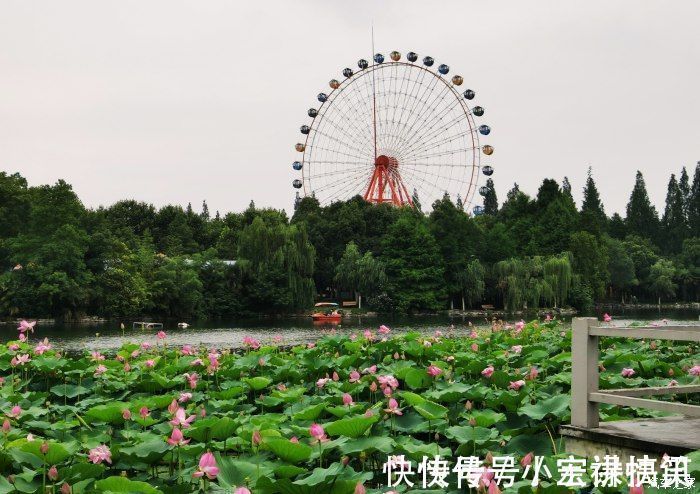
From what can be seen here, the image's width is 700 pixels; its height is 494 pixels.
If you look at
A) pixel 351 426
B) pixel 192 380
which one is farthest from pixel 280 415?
pixel 192 380

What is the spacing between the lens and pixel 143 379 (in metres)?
6.05

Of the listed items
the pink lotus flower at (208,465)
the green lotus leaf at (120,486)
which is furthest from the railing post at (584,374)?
the green lotus leaf at (120,486)

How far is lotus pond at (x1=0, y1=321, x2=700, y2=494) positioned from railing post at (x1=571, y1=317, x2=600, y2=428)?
3.9 inches

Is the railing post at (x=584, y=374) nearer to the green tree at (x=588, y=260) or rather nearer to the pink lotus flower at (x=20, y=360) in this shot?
the pink lotus flower at (x=20, y=360)

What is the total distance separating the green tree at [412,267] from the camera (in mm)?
52406

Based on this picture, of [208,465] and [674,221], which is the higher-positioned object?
[674,221]

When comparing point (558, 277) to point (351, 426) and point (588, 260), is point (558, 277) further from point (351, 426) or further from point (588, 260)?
point (351, 426)

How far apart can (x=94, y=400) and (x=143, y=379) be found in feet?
2.38

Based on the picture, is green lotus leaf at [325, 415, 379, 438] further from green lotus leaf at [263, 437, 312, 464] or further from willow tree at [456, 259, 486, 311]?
willow tree at [456, 259, 486, 311]

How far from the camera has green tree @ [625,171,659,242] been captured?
87625 millimetres

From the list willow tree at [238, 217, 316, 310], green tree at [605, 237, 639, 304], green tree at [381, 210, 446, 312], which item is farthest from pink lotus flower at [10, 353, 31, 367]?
green tree at [605, 237, 639, 304]

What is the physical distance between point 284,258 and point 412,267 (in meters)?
11.0

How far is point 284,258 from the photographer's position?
149 ft

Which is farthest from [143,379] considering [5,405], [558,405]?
[558,405]
